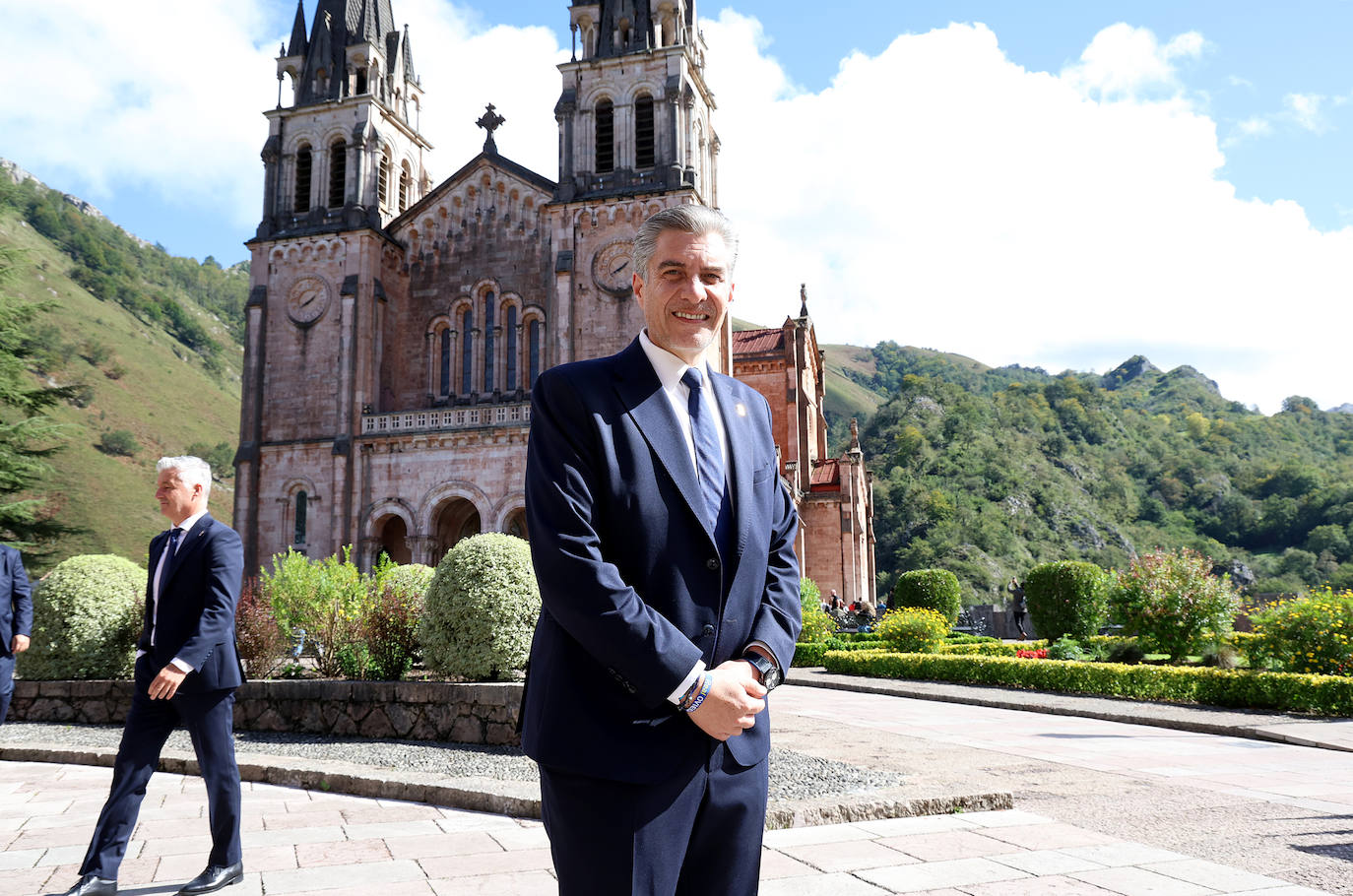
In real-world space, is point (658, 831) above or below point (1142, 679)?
above

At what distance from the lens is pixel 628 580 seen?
212cm

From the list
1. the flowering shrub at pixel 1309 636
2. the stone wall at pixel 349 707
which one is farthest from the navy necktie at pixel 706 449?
the flowering shrub at pixel 1309 636

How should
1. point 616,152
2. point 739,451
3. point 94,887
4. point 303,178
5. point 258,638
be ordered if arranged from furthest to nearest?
point 303,178 < point 616,152 < point 258,638 < point 94,887 < point 739,451

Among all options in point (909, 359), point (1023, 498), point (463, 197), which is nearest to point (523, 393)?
point (463, 197)

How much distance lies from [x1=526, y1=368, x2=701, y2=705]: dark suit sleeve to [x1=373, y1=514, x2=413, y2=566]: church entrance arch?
26.5m

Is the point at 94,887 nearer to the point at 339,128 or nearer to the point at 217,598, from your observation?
the point at 217,598

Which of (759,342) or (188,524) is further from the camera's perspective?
(759,342)

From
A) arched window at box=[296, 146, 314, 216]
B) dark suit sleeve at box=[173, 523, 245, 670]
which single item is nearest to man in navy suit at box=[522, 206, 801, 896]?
dark suit sleeve at box=[173, 523, 245, 670]

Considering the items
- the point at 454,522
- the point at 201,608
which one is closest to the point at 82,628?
the point at 201,608

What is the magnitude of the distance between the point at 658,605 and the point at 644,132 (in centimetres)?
2711

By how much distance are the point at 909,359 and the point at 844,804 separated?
189 metres

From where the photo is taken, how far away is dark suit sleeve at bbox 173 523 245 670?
4.54 meters

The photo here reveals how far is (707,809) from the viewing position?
2.10 metres

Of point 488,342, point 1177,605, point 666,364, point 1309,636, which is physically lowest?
point 1309,636
